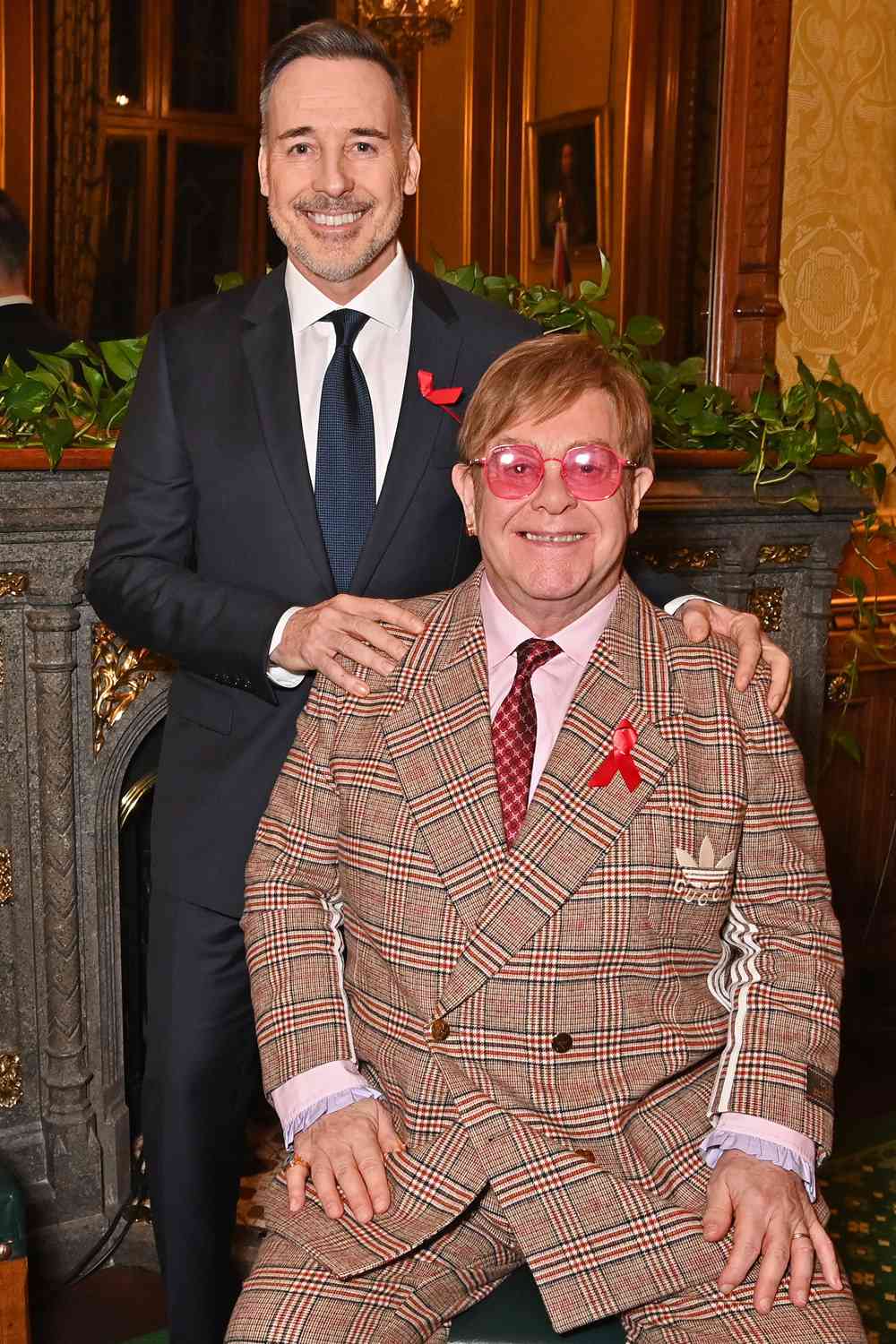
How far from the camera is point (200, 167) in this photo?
294 cm

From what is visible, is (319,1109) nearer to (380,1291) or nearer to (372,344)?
(380,1291)

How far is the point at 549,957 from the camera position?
1.60 metres

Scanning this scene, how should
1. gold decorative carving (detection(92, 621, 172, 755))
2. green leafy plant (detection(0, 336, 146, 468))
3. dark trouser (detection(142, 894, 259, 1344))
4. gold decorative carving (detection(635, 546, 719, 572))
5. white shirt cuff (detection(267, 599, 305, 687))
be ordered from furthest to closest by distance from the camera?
1. gold decorative carving (detection(635, 546, 719, 572))
2. gold decorative carving (detection(92, 621, 172, 755))
3. green leafy plant (detection(0, 336, 146, 468))
4. dark trouser (detection(142, 894, 259, 1344))
5. white shirt cuff (detection(267, 599, 305, 687))

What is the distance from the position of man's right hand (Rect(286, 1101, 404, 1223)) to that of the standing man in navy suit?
0.47 m

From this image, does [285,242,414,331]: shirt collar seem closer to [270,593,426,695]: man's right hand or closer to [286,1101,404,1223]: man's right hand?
[270,593,426,695]: man's right hand

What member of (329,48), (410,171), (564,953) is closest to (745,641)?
(564,953)

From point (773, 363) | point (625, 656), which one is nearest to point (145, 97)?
point (773, 363)

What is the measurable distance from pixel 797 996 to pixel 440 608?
Answer: 62cm

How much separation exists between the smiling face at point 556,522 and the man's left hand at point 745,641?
14 cm

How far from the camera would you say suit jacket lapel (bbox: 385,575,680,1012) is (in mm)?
1600

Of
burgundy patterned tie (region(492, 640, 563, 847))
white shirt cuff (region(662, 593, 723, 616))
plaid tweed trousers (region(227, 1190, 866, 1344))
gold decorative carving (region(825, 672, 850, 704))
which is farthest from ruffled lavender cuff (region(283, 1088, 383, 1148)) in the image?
gold decorative carving (region(825, 672, 850, 704))

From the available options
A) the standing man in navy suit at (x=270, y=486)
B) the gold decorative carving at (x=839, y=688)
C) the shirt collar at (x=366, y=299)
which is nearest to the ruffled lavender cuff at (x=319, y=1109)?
the standing man in navy suit at (x=270, y=486)

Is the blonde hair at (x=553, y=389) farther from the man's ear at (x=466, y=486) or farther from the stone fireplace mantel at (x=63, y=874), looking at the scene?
the stone fireplace mantel at (x=63, y=874)

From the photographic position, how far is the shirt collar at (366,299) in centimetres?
199
